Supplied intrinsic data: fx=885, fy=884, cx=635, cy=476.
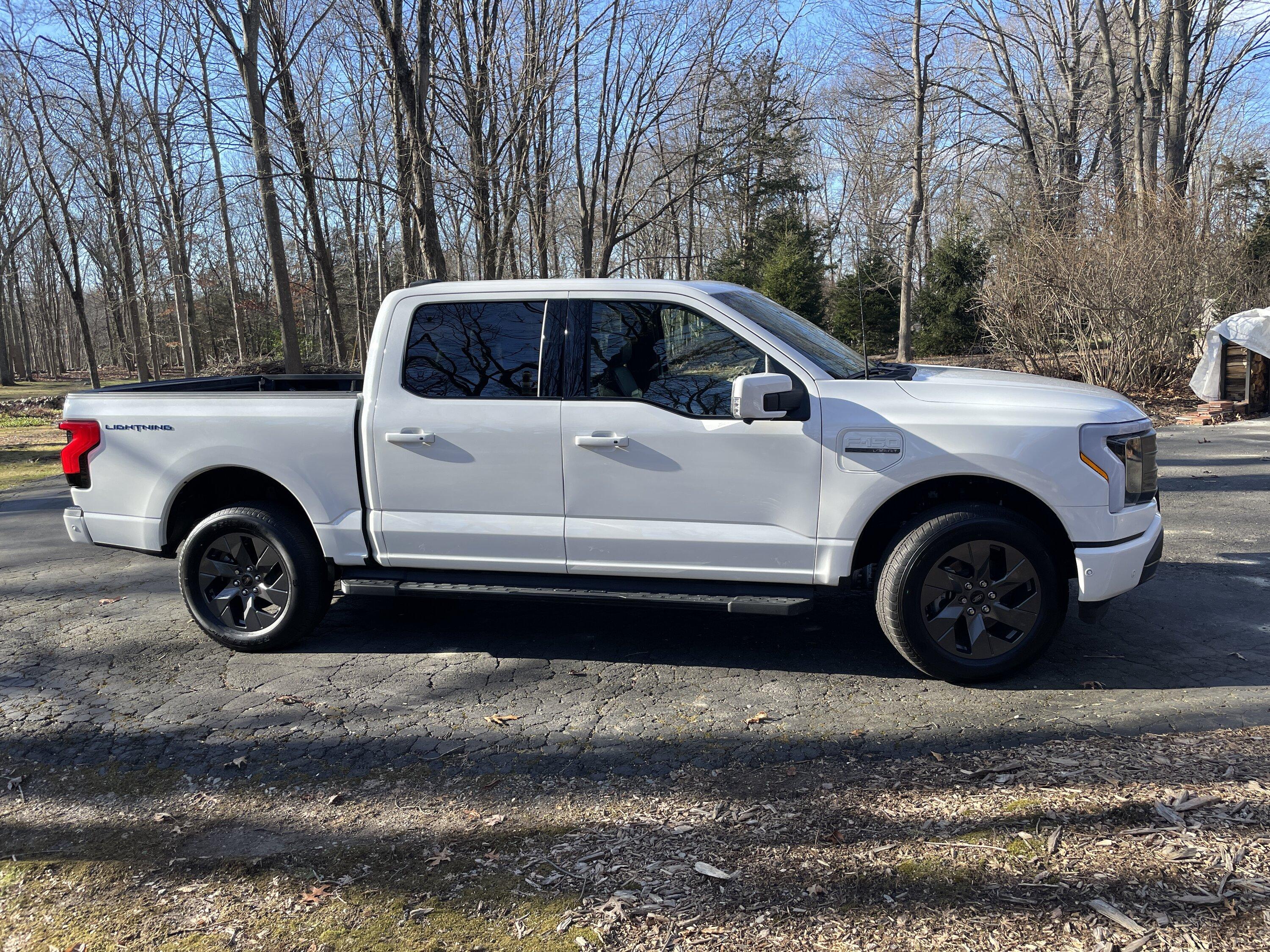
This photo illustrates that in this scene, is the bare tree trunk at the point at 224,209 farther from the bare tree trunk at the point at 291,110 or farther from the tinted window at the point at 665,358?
the tinted window at the point at 665,358

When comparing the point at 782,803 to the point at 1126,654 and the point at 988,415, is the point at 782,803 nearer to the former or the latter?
the point at 988,415

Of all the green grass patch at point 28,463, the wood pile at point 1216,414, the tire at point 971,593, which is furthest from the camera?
the wood pile at point 1216,414

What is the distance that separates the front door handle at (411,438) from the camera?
466 cm

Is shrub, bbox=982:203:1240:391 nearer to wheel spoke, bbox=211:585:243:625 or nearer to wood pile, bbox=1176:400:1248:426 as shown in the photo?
wood pile, bbox=1176:400:1248:426

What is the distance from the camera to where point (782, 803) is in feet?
10.6

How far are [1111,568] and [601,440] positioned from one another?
2480 mm

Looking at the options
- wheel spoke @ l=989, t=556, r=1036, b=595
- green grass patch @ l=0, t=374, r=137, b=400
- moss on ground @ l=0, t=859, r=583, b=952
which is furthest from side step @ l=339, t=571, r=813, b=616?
green grass patch @ l=0, t=374, r=137, b=400

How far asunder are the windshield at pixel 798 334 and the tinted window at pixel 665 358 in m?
0.22

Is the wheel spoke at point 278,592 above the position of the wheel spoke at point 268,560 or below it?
below

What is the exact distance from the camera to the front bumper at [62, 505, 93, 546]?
532 cm

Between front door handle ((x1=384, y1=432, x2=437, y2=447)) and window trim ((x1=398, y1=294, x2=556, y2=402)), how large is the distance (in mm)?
202

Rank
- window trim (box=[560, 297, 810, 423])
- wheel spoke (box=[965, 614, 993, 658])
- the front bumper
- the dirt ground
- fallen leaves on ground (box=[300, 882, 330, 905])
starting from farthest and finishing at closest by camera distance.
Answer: the front bumper, window trim (box=[560, 297, 810, 423]), wheel spoke (box=[965, 614, 993, 658]), fallen leaves on ground (box=[300, 882, 330, 905]), the dirt ground

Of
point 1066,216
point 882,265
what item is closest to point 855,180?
point 882,265

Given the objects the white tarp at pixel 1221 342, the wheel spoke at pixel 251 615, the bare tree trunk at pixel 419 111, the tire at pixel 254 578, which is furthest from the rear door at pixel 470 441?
the white tarp at pixel 1221 342
